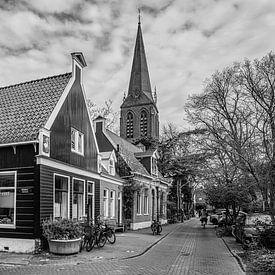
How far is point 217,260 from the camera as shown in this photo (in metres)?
14.1

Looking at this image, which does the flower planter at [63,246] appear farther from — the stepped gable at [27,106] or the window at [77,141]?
the window at [77,141]

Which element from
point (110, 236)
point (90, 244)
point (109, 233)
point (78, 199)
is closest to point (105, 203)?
point (78, 199)

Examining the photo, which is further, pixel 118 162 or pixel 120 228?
pixel 118 162

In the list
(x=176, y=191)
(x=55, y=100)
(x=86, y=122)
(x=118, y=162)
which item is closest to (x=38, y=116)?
(x=55, y=100)

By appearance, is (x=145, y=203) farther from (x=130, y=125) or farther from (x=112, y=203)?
(x=130, y=125)

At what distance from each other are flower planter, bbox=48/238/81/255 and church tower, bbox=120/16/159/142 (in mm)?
49771

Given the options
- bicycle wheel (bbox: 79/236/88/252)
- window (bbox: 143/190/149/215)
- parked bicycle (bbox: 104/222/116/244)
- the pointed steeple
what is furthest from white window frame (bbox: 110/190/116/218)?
the pointed steeple

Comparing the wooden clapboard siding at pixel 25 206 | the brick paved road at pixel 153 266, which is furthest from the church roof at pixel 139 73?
the brick paved road at pixel 153 266

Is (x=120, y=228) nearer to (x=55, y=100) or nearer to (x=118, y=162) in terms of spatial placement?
(x=118, y=162)

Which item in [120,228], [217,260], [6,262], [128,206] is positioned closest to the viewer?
[6,262]

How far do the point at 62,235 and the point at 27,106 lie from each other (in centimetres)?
626

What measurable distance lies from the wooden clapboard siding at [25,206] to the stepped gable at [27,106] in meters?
1.40

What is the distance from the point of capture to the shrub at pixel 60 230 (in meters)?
14.0

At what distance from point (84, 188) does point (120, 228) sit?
23.8 feet
